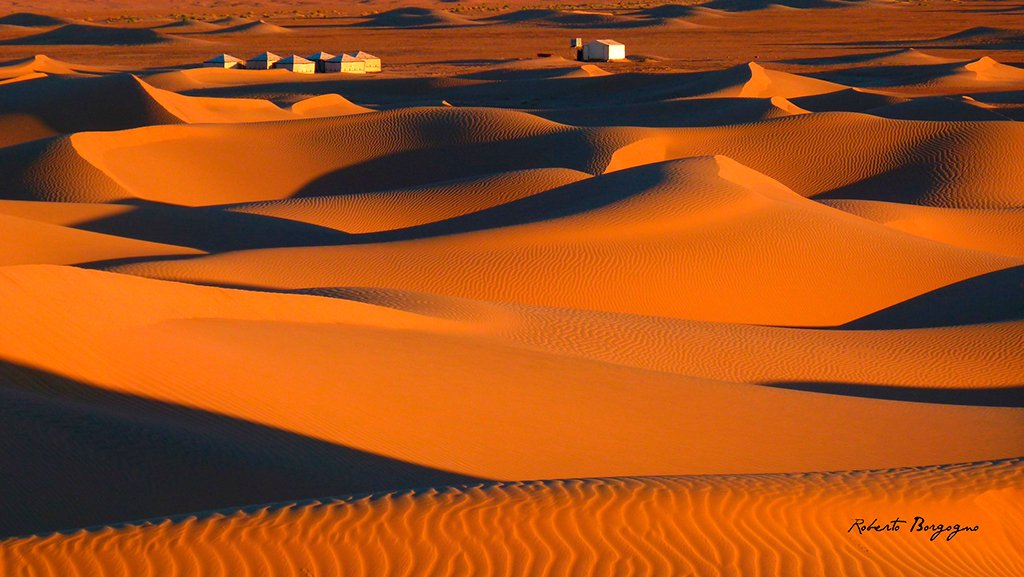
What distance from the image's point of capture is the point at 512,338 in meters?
9.92

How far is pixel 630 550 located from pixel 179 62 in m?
46.6

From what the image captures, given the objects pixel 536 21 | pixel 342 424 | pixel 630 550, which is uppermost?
pixel 630 550

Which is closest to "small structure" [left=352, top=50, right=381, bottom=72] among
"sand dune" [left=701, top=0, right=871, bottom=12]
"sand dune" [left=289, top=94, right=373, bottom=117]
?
"sand dune" [left=289, top=94, right=373, bottom=117]

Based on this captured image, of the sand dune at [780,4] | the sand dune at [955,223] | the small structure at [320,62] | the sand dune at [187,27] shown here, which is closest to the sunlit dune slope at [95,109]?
the sand dune at [955,223]

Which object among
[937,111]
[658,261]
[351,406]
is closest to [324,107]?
[937,111]

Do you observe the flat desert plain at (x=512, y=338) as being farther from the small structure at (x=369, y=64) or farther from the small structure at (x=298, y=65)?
the small structure at (x=369, y=64)

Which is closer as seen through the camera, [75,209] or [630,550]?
[630,550]

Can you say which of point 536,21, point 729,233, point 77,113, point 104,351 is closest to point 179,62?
point 77,113

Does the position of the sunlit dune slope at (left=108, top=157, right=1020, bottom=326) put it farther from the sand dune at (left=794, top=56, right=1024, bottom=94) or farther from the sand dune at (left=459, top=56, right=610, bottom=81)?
the sand dune at (left=459, top=56, right=610, bottom=81)

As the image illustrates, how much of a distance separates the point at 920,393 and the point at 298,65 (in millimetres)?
34832

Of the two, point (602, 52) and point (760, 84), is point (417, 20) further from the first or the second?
point (760, 84)

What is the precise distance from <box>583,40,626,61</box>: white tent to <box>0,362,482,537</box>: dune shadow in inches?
1651

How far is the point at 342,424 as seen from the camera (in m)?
6.66

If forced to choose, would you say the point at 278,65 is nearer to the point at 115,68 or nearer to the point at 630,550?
the point at 115,68
